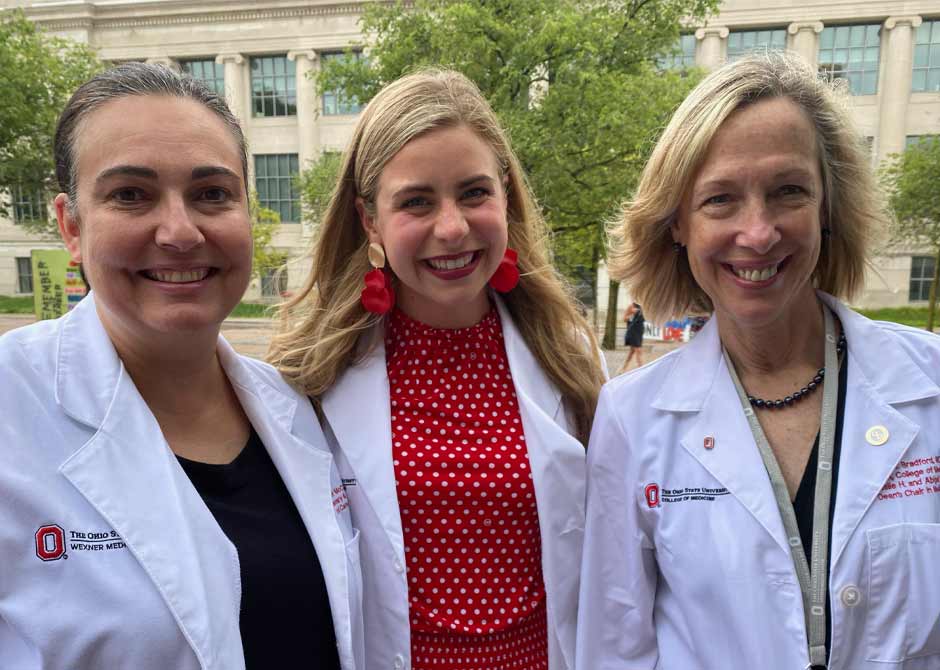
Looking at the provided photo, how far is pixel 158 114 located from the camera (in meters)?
1.76

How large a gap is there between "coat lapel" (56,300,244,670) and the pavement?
37.5 feet

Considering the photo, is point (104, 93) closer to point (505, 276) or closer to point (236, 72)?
point (505, 276)

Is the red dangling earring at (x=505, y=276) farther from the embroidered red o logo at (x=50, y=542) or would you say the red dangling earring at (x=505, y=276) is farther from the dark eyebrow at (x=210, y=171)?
the embroidered red o logo at (x=50, y=542)

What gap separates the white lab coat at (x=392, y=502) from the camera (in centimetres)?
228

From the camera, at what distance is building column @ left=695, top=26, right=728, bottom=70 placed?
30047mm

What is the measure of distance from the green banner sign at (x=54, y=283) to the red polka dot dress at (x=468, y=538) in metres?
11.0

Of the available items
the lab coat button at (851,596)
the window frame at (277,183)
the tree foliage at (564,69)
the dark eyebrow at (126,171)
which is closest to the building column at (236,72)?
the window frame at (277,183)

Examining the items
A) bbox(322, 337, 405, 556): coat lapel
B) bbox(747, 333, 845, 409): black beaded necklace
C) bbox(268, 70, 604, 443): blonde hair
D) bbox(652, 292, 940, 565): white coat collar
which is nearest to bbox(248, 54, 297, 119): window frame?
bbox(268, 70, 604, 443): blonde hair

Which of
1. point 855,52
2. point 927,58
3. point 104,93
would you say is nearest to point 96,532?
point 104,93

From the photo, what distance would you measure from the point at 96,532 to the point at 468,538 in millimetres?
1131

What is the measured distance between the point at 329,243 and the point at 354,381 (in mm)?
577

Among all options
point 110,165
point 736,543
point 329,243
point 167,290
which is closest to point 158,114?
point 110,165

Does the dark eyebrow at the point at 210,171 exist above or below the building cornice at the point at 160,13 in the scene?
below

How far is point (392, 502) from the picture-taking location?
7.55ft
